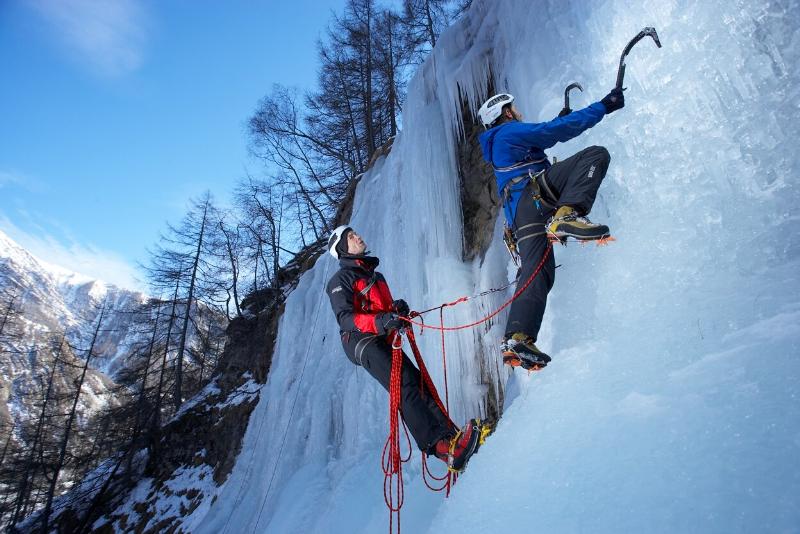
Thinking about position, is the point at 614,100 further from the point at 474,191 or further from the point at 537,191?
the point at 474,191

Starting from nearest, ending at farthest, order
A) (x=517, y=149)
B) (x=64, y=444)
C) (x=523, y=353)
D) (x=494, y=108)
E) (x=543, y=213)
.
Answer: (x=523, y=353) → (x=543, y=213) → (x=517, y=149) → (x=494, y=108) → (x=64, y=444)

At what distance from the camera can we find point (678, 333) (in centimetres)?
165

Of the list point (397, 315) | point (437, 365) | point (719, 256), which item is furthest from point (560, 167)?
point (437, 365)

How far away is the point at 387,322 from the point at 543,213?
A: 1.00m

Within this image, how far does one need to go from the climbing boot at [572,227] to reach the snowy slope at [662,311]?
29cm

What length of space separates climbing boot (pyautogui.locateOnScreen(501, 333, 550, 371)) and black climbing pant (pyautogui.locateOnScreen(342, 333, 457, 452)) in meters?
0.64

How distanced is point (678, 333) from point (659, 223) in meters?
0.62

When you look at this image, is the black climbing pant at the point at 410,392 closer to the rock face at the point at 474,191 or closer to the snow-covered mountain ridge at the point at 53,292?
the rock face at the point at 474,191

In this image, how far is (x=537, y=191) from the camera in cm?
227

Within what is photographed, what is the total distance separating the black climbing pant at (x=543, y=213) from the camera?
2.04 metres

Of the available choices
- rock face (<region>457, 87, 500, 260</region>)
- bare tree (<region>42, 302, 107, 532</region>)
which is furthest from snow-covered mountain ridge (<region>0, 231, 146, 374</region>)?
rock face (<region>457, 87, 500, 260</region>)

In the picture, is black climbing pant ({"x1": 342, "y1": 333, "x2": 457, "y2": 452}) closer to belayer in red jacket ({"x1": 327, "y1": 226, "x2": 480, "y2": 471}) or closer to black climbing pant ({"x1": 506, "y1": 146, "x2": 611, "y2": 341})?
belayer in red jacket ({"x1": 327, "y1": 226, "x2": 480, "y2": 471})

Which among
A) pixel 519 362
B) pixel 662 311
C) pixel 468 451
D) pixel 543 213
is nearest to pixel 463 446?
pixel 468 451

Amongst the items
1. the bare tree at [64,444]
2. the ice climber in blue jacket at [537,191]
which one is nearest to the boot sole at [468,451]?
the ice climber in blue jacket at [537,191]
